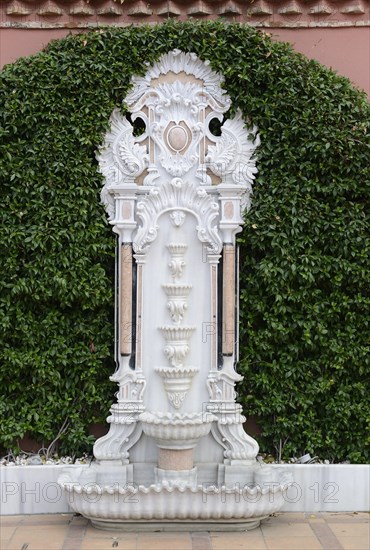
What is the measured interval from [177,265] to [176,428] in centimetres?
110

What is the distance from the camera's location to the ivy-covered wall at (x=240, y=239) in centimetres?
541

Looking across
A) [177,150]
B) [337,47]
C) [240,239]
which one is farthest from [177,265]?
[337,47]

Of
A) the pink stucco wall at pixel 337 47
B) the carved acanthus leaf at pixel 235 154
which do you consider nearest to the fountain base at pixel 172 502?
the carved acanthus leaf at pixel 235 154

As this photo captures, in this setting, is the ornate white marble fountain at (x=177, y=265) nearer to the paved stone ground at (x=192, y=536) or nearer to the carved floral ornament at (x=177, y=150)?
the carved floral ornament at (x=177, y=150)

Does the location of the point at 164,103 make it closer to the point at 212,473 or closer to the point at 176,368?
the point at 176,368

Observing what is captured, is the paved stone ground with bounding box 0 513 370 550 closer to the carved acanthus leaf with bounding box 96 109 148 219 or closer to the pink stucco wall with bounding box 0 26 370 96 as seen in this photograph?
the carved acanthus leaf with bounding box 96 109 148 219

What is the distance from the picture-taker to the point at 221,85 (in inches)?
217

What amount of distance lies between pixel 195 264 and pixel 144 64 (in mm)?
1415

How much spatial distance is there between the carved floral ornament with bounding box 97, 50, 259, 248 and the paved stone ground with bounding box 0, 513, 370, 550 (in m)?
1.86

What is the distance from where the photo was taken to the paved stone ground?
4.78 m

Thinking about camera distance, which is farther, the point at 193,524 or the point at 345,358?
the point at 345,358

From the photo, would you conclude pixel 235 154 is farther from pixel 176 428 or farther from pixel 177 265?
pixel 176 428

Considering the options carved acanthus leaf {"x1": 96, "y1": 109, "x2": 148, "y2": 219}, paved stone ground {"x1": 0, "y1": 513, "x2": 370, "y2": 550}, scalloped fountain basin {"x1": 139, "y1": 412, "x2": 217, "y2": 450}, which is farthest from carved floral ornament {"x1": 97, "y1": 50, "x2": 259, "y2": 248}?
paved stone ground {"x1": 0, "y1": 513, "x2": 370, "y2": 550}

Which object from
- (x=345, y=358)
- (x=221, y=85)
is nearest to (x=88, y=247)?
(x=221, y=85)
